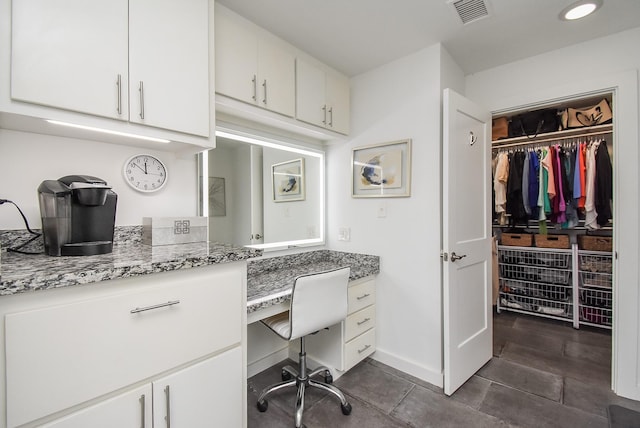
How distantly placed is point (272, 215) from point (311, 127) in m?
0.74

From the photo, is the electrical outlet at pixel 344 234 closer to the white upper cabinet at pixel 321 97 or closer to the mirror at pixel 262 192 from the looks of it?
the mirror at pixel 262 192

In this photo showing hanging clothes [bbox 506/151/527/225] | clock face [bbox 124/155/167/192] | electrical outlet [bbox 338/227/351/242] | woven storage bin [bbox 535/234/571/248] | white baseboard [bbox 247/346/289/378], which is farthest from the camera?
hanging clothes [bbox 506/151/527/225]

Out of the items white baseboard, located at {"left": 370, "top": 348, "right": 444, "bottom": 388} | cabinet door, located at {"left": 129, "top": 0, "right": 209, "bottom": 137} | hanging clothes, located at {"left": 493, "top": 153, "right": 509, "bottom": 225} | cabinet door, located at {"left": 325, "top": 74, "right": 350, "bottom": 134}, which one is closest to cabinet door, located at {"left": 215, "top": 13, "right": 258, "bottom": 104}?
cabinet door, located at {"left": 129, "top": 0, "right": 209, "bottom": 137}

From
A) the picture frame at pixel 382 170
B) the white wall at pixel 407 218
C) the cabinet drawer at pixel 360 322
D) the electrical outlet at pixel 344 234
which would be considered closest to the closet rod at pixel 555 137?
the white wall at pixel 407 218

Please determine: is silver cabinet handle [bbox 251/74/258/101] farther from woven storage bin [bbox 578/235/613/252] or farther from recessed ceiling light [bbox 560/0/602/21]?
woven storage bin [bbox 578/235/613/252]

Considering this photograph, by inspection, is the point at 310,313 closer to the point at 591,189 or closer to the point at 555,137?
the point at 591,189

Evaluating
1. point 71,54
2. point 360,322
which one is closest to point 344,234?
point 360,322

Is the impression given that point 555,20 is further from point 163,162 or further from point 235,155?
point 163,162

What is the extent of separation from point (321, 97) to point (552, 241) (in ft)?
9.58

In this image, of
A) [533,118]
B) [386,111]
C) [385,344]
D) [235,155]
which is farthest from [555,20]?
[385,344]

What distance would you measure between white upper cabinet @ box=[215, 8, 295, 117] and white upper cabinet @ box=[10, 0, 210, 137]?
184 mm

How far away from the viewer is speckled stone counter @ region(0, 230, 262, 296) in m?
0.79

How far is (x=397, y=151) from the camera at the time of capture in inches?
86.6

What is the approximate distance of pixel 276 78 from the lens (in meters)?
1.85
